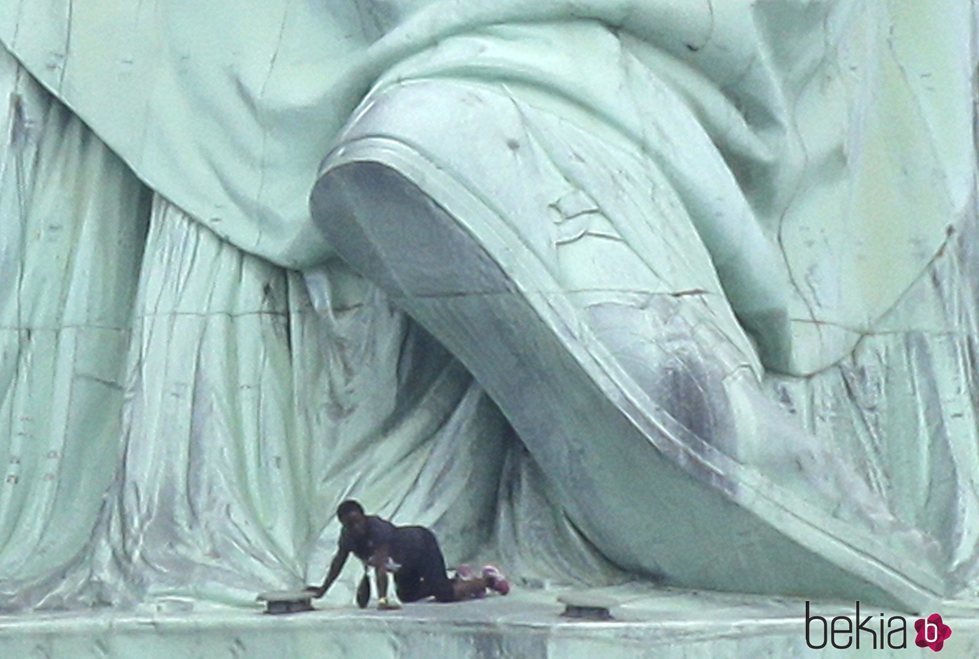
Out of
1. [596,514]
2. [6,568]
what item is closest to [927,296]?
[596,514]

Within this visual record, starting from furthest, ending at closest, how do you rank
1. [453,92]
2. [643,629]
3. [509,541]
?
[509,541]
[453,92]
[643,629]

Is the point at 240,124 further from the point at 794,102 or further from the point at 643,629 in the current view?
the point at 643,629

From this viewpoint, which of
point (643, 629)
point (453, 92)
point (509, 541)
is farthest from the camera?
point (509, 541)

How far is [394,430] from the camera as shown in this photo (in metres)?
5.73

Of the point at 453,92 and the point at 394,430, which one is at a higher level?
the point at 453,92

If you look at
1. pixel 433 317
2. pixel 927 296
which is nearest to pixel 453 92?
pixel 433 317

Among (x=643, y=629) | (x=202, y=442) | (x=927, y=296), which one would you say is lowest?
(x=643, y=629)

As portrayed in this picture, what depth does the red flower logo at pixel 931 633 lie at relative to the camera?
5258 millimetres

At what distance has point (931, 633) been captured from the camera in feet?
17.3

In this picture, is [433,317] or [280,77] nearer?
[433,317]

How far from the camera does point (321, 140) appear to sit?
577 centimetres

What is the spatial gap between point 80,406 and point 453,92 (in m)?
1.08

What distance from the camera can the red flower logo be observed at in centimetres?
526

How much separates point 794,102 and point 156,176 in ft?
3.93
